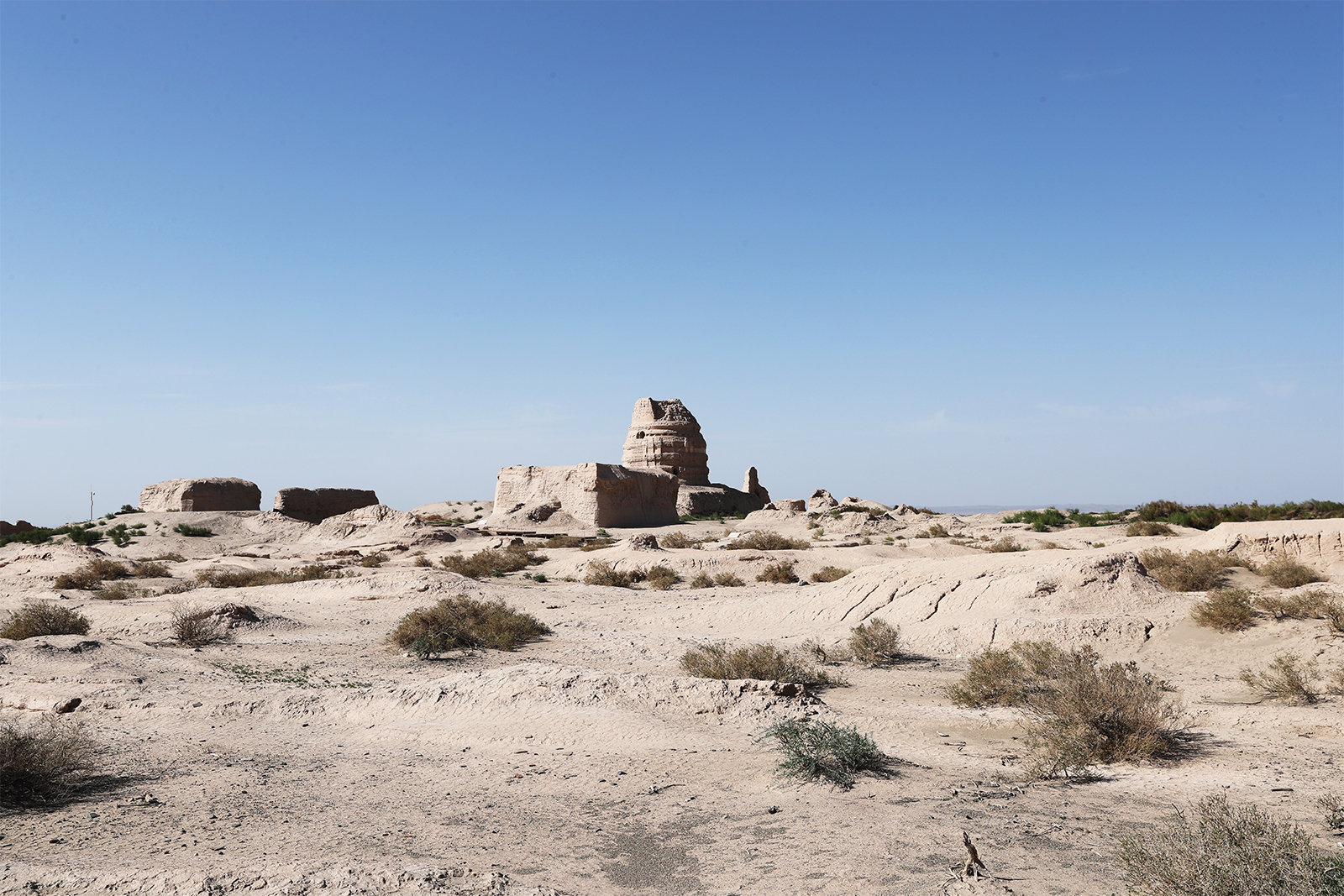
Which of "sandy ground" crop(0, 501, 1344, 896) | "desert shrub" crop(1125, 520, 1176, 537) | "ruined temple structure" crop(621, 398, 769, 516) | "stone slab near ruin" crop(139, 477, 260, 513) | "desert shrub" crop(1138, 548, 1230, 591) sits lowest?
"sandy ground" crop(0, 501, 1344, 896)

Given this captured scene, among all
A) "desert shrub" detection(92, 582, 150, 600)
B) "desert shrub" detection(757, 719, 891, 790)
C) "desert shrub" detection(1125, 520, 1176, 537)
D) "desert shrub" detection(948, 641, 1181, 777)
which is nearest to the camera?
"desert shrub" detection(757, 719, 891, 790)

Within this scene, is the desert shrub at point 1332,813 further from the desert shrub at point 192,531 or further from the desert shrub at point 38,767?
the desert shrub at point 192,531

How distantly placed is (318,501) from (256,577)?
68.2 feet

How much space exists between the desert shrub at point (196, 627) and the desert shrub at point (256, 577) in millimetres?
6260

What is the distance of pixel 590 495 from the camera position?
34.4 meters

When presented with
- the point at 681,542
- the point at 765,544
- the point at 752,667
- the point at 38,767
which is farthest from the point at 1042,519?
the point at 38,767

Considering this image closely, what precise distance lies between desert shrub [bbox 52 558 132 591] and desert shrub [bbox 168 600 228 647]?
774cm

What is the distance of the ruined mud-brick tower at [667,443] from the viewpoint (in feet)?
152

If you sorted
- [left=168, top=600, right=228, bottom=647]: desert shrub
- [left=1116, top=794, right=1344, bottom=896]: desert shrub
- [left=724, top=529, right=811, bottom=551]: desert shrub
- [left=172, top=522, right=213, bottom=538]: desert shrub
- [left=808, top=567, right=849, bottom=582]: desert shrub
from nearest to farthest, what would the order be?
[left=1116, top=794, right=1344, bottom=896]: desert shrub
[left=168, top=600, right=228, bottom=647]: desert shrub
[left=808, top=567, right=849, bottom=582]: desert shrub
[left=724, top=529, right=811, bottom=551]: desert shrub
[left=172, top=522, right=213, bottom=538]: desert shrub

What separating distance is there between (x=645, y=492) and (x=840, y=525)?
30.1 feet

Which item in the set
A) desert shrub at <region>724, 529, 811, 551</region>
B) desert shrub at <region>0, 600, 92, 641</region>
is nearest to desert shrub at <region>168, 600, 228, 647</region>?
desert shrub at <region>0, 600, 92, 641</region>

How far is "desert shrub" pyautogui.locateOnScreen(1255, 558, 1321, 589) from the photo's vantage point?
38.1 ft

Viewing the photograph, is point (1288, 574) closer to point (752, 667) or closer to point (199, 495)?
point (752, 667)

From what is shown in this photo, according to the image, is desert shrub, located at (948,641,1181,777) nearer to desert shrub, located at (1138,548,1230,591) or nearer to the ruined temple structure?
desert shrub, located at (1138,548,1230,591)
